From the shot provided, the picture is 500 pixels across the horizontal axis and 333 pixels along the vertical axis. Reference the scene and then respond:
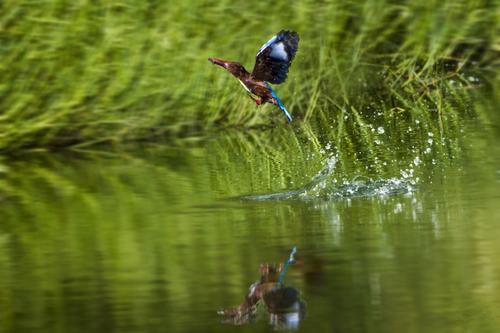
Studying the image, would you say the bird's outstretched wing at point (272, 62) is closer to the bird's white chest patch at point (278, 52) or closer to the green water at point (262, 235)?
the bird's white chest patch at point (278, 52)

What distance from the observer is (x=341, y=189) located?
6.42 meters

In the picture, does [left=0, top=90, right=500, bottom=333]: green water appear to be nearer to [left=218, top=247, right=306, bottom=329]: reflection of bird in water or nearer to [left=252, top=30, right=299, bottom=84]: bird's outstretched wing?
[left=218, top=247, right=306, bottom=329]: reflection of bird in water

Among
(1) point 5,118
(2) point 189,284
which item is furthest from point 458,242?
(1) point 5,118

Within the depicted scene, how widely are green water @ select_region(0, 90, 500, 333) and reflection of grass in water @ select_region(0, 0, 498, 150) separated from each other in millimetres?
976

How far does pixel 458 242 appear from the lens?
15.8ft

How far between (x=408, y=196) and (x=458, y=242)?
47.8 inches

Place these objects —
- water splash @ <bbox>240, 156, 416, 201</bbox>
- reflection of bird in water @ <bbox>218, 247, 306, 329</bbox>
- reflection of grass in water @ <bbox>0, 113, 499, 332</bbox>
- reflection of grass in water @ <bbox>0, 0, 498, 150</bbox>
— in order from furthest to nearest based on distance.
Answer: reflection of grass in water @ <bbox>0, 0, 498, 150</bbox> < water splash @ <bbox>240, 156, 416, 201</bbox> < reflection of grass in water @ <bbox>0, 113, 499, 332</bbox> < reflection of bird in water @ <bbox>218, 247, 306, 329</bbox>

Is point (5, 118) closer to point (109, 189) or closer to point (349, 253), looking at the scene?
point (109, 189)

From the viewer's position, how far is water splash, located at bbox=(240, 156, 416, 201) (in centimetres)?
623

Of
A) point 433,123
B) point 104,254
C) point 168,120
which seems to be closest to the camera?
→ point 104,254

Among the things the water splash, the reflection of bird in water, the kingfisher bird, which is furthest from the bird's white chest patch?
the reflection of bird in water

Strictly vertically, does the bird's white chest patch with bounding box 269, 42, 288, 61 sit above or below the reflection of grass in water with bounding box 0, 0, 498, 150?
below

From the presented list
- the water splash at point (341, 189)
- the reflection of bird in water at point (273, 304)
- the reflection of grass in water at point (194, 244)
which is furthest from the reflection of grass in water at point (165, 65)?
the reflection of bird in water at point (273, 304)

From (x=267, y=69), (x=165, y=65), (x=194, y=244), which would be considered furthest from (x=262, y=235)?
(x=165, y=65)
